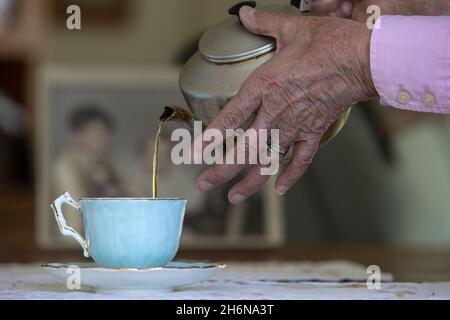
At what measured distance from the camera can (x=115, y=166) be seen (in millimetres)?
1724

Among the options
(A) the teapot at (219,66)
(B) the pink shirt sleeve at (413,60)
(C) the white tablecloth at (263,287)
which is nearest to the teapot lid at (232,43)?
(A) the teapot at (219,66)

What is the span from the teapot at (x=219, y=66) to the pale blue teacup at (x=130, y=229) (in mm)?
111

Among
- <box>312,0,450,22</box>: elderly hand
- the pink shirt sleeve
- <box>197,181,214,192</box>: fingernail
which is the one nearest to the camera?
the pink shirt sleeve

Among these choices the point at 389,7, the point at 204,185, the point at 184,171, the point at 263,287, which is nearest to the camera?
the point at 263,287

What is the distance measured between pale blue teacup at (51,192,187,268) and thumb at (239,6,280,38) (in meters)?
0.19

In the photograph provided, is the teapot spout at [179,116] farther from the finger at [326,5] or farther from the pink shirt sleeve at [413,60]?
the finger at [326,5]

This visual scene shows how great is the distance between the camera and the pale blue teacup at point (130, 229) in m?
0.77

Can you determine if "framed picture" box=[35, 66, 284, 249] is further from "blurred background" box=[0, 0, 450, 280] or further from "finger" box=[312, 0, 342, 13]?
"finger" box=[312, 0, 342, 13]

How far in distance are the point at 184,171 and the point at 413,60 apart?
0.91 m

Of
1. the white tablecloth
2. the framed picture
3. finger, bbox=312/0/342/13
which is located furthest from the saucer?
the framed picture

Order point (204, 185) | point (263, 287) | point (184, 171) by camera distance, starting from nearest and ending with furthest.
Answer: point (263, 287), point (204, 185), point (184, 171)

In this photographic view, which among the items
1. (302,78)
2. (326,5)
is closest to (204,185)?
(302,78)

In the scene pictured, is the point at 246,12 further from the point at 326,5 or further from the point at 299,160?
the point at 326,5

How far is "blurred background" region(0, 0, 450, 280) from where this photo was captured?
1.71 m
